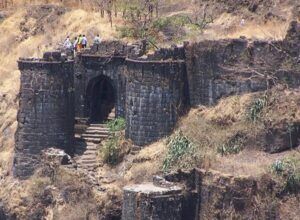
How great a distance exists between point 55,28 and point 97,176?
14.1m

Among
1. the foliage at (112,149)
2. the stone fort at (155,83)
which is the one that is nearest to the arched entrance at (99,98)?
the stone fort at (155,83)

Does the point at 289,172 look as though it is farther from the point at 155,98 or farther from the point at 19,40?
the point at 19,40

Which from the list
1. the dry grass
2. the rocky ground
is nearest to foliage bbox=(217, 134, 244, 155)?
the rocky ground

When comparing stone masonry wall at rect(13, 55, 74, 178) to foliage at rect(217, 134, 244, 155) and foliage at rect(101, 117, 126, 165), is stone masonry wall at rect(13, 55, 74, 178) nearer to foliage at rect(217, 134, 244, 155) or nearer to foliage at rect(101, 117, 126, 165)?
foliage at rect(101, 117, 126, 165)

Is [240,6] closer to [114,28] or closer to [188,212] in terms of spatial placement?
[114,28]

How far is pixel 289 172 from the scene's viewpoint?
113ft

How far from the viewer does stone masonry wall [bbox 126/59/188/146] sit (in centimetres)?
3912

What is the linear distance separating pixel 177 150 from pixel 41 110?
5.22m

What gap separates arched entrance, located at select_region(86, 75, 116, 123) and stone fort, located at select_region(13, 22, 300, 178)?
1207 millimetres

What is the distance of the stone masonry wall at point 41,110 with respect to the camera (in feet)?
132

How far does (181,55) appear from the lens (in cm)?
3981

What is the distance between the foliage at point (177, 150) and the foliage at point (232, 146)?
2.81ft

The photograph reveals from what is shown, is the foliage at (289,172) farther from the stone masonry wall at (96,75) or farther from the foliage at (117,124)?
the stone masonry wall at (96,75)

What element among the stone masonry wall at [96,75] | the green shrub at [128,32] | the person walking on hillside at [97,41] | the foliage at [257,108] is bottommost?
the foliage at [257,108]
